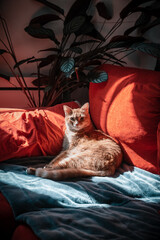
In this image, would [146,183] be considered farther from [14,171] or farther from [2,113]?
[2,113]

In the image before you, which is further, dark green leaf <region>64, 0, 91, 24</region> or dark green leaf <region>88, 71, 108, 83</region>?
dark green leaf <region>64, 0, 91, 24</region>

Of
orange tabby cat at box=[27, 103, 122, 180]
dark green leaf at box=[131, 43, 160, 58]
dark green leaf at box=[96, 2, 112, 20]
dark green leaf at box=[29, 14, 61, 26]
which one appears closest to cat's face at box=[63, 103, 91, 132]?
orange tabby cat at box=[27, 103, 122, 180]

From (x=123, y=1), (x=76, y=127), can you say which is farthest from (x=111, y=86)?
(x=123, y=1)

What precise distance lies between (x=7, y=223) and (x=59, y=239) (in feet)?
0.95

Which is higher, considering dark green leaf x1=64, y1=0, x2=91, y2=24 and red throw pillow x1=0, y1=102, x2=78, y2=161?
dark green leaf x1=64, y1=0, x2=91, y2=24

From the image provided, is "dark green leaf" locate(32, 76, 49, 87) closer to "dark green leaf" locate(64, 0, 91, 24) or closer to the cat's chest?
"dark green leaf" locate(64, 0, 91, 24)

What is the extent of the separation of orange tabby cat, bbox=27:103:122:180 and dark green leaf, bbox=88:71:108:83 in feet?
0.72

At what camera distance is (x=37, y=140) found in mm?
1329

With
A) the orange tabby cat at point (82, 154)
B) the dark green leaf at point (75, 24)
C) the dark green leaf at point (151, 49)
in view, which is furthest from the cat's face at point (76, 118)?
the dark green leaf at point (75, 24)

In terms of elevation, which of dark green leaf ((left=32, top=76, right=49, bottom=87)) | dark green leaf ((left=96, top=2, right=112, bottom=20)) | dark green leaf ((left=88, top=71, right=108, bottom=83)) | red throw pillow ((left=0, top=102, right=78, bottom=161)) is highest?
dark green leaf ((left=96, top=2, right=112, bottom=20))

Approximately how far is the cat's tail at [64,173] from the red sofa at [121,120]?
237 mm

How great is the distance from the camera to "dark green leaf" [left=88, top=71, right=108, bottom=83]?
1.38 m

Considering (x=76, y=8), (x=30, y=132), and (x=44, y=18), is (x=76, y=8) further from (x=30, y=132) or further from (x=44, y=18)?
(x=30, y=132)

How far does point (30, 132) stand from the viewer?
1.31 metres
